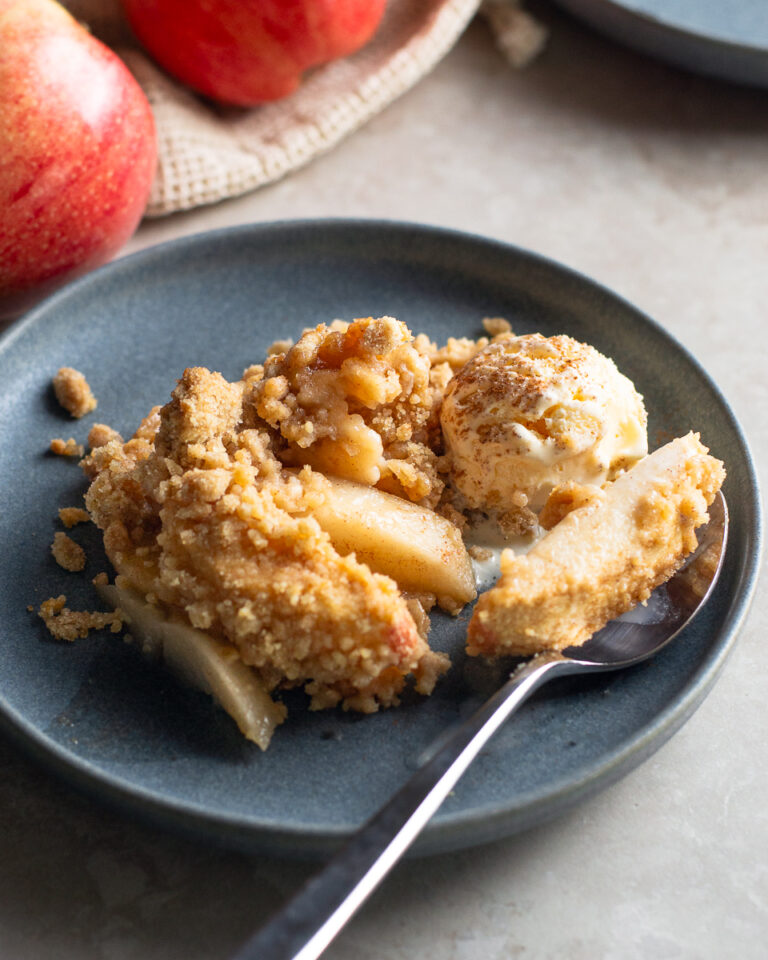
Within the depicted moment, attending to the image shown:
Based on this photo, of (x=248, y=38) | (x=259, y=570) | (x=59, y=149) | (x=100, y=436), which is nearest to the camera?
(x=259, y=570)

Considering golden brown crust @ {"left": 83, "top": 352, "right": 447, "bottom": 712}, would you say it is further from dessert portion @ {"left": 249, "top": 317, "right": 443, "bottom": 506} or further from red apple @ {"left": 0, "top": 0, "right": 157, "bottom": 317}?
red apple @ {"left": 0, "top": 0, "right": 157, "bottom": 317}

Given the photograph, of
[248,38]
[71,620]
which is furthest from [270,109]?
[71,620]

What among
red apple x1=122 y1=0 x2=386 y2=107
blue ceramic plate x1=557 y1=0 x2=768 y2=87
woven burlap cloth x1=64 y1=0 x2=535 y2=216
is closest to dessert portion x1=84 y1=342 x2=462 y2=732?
woven burlap cloth x1=64 y1=0 x2=535 y2=216

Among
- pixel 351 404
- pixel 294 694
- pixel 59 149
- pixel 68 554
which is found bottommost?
pixel 294 694

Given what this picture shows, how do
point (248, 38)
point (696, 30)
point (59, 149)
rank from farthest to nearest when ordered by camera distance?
point (696, 30) → point (248, 38) → point (59, 149)

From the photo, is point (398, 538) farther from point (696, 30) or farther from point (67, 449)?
point (696, 30)

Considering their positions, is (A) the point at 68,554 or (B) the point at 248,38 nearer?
(A) the point at 68,554
